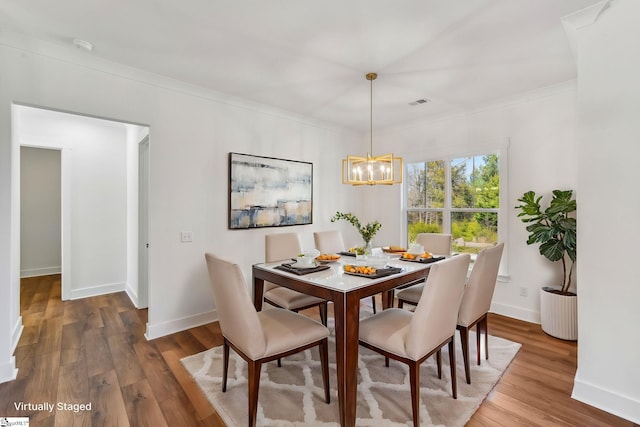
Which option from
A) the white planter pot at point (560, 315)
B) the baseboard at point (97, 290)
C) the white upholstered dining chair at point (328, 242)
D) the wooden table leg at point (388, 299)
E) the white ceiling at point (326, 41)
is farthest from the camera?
the baseboard at point (97, 290)

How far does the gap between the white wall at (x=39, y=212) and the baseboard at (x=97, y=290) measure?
7.33 feet

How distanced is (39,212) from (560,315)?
27.0ft

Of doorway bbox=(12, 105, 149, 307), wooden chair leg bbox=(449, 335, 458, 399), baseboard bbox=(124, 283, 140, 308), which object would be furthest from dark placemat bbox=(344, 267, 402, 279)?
baseboard bbox=(124, 283, 140, 308)

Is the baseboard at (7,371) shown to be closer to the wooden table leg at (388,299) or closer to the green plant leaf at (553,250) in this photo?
the wooden table leg at (388,299)

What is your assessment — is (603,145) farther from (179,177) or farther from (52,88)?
(52,88)

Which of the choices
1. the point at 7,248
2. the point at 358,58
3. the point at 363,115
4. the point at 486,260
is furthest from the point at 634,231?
the point at 7,248

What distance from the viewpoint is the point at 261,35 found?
2322 millimetres

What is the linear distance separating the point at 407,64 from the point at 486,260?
1.84m

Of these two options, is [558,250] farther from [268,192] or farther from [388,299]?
[268,192]

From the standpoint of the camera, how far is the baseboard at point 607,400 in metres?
1.90

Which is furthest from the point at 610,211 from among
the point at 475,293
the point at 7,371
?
the point at 7,371

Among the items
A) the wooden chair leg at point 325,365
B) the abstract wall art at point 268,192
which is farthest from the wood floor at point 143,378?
the abstract wall art at point 268,192

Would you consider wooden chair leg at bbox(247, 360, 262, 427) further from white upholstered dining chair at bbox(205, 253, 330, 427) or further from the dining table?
the dining table

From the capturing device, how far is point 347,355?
1829mm
